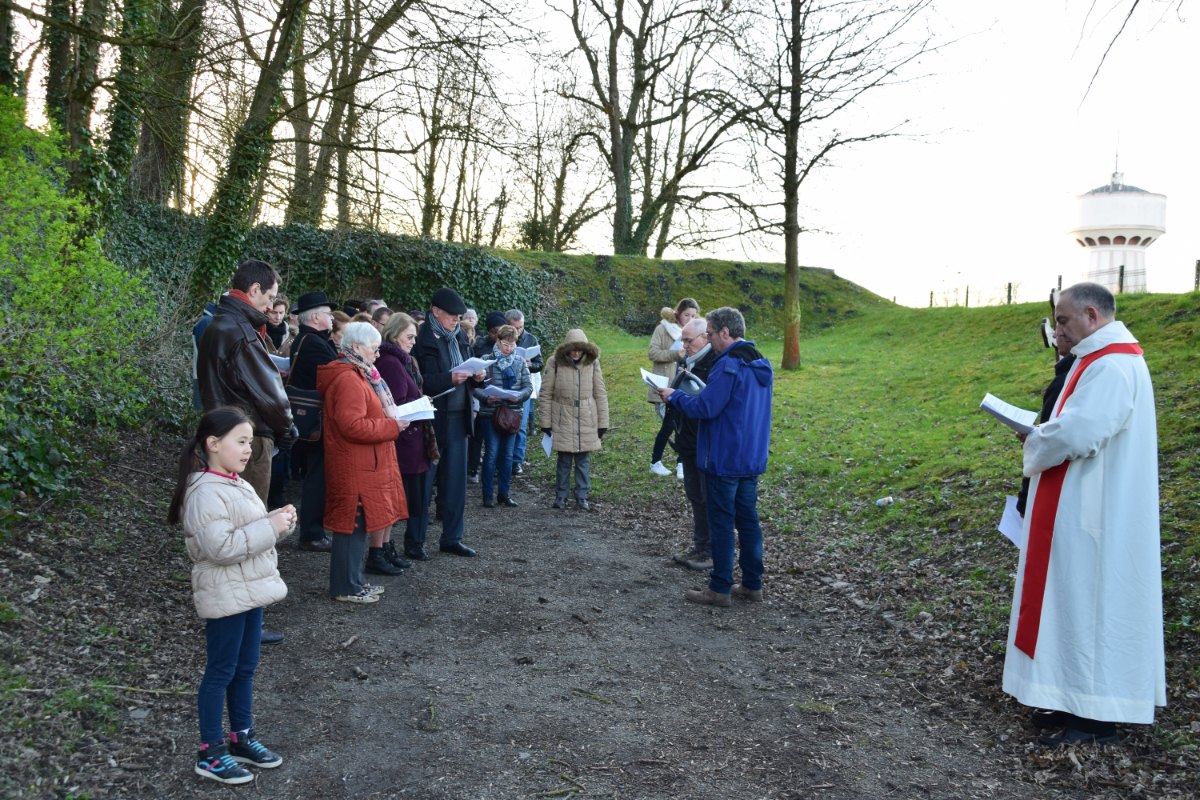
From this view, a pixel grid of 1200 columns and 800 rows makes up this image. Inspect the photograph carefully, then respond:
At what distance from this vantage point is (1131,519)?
4516mm

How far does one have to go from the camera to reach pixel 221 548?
3.81m

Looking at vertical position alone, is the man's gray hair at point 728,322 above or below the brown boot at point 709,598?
above

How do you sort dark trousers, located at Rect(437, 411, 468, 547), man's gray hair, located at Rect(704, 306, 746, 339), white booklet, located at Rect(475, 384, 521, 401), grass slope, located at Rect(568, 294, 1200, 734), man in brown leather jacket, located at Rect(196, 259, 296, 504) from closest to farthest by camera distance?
man in brown leather jacket, located at Rect(196, 259, 296, 504) < grass slope, located at Rect(568, 294, 1200, 734) < man's gray hair, located at Rect(704, 306, 746, 339) < dark trousers, located at Rect(437, 411, 468, 547) < white booklet, located at Rect(475, 384, 521, 401)

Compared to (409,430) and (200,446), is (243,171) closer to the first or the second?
(409,430)

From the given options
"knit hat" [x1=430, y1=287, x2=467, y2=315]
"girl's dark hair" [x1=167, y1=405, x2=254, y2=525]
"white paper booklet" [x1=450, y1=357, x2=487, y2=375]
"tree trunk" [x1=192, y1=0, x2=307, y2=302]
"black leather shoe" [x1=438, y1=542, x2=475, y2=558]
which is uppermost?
"tree trunk" [x1=192, y1=0, x2=307, y2=302]

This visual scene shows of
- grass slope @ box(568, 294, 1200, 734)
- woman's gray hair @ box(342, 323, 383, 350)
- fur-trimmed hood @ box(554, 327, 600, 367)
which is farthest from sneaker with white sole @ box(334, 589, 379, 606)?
fur-trimmed hood @ box(554, 327, 600, 367)

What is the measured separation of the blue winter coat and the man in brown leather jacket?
9.19 feet

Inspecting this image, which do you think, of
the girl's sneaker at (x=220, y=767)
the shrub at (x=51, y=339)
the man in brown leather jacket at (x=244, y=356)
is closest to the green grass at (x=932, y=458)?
the girl's sneaker at (x=220, y=767)

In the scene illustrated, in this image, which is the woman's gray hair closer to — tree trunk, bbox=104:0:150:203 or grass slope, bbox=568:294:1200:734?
tree trunk, bbox=104:0:150:203

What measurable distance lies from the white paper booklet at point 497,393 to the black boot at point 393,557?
2.01m

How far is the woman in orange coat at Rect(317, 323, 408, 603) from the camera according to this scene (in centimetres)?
619

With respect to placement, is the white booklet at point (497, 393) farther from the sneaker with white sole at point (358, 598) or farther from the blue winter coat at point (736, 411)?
the blue winter coat at point (736, 411)

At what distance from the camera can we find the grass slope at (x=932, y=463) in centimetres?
658

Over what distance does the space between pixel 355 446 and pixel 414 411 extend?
1.63 ft
